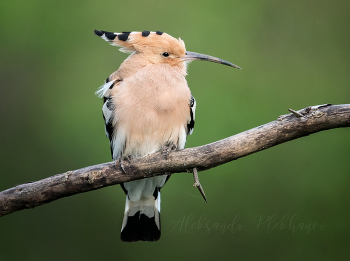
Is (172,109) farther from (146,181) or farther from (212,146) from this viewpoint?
(146,181)

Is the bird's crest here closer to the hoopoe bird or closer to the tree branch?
the hoopoe bird

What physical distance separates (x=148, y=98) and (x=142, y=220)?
0.70 meters

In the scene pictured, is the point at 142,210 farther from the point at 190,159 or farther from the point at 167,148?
the point at 190,159

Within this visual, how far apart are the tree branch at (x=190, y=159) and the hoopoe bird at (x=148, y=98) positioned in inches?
3.3

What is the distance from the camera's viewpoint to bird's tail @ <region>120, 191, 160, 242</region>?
6.24ft

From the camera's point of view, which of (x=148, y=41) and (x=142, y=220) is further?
(x=142, y=220)

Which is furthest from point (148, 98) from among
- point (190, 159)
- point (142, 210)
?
point (142, 210)

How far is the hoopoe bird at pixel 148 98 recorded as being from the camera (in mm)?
1568

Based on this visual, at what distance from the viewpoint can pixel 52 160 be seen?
2691 millimetres

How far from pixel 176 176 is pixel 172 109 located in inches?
45.0

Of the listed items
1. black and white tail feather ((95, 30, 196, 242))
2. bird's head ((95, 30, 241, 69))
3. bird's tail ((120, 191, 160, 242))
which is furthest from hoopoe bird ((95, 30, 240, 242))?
bird's tail ((120, 191, 160, 242))

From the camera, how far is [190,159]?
137 centimetres

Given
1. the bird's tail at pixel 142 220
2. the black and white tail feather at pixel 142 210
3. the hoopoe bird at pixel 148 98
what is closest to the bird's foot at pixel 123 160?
the hoopoe bird at pixel 148 98

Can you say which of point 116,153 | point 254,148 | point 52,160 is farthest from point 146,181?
point 52,160
